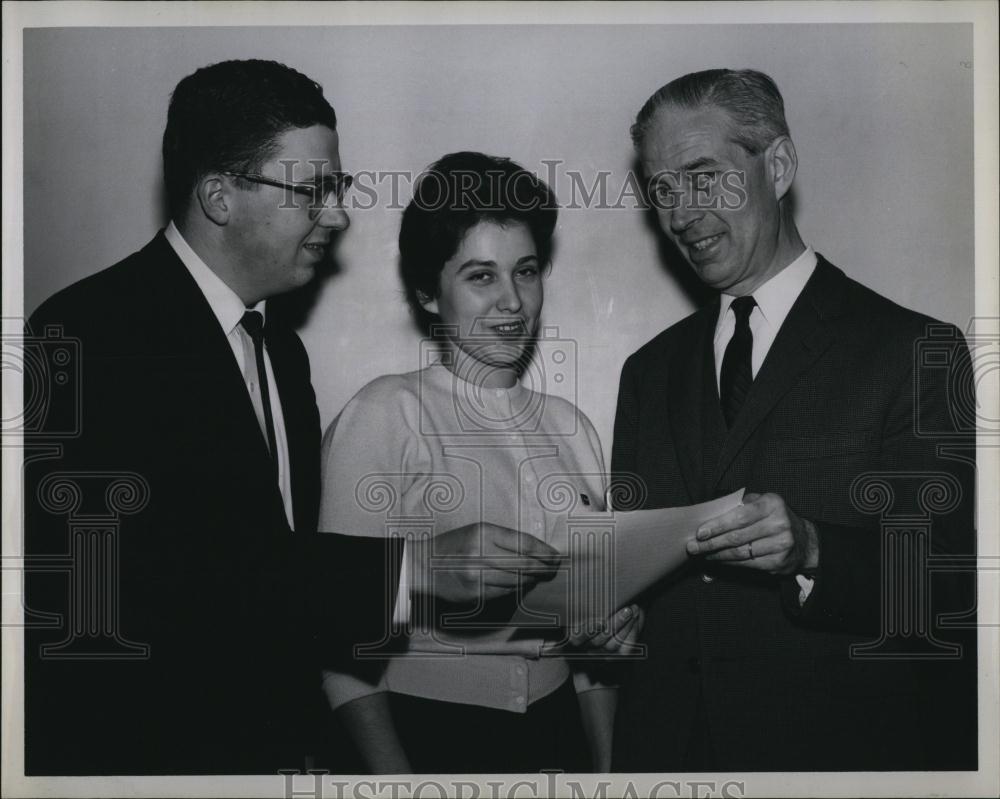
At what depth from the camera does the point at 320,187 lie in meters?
2.34

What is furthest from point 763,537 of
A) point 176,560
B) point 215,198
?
point 215,198

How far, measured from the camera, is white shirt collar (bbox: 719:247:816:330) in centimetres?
232

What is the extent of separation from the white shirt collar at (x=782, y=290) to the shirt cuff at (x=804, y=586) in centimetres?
58

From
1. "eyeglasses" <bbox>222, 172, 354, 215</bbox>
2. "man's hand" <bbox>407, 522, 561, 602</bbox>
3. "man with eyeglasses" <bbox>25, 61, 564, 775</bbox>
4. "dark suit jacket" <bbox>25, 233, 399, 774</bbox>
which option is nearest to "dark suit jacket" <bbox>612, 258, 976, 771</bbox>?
"man's hand" <bbox>407, 522, 561, 602</bbox>

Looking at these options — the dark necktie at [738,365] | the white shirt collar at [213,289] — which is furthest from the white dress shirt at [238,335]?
the dark necktie at [738,365]

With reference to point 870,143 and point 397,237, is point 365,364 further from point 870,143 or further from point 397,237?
point 870,143

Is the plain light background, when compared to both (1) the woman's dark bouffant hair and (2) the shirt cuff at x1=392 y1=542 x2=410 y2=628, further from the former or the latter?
(2) the shirt cuff at x1=392 y1=542 x2=410 y2=628

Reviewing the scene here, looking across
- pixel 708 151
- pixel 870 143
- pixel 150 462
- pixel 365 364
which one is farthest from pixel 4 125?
pixel 870 143

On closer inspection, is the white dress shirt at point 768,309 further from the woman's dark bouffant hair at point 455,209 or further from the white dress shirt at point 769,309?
the woman's dark bouffant hair at point 455,209

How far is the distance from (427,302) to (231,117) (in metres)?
0.63

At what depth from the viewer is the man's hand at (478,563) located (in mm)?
2297

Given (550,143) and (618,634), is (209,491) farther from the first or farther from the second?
(550,143)

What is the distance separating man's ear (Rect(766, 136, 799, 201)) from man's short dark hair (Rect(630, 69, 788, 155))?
18 millimetres

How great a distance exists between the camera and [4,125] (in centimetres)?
242
